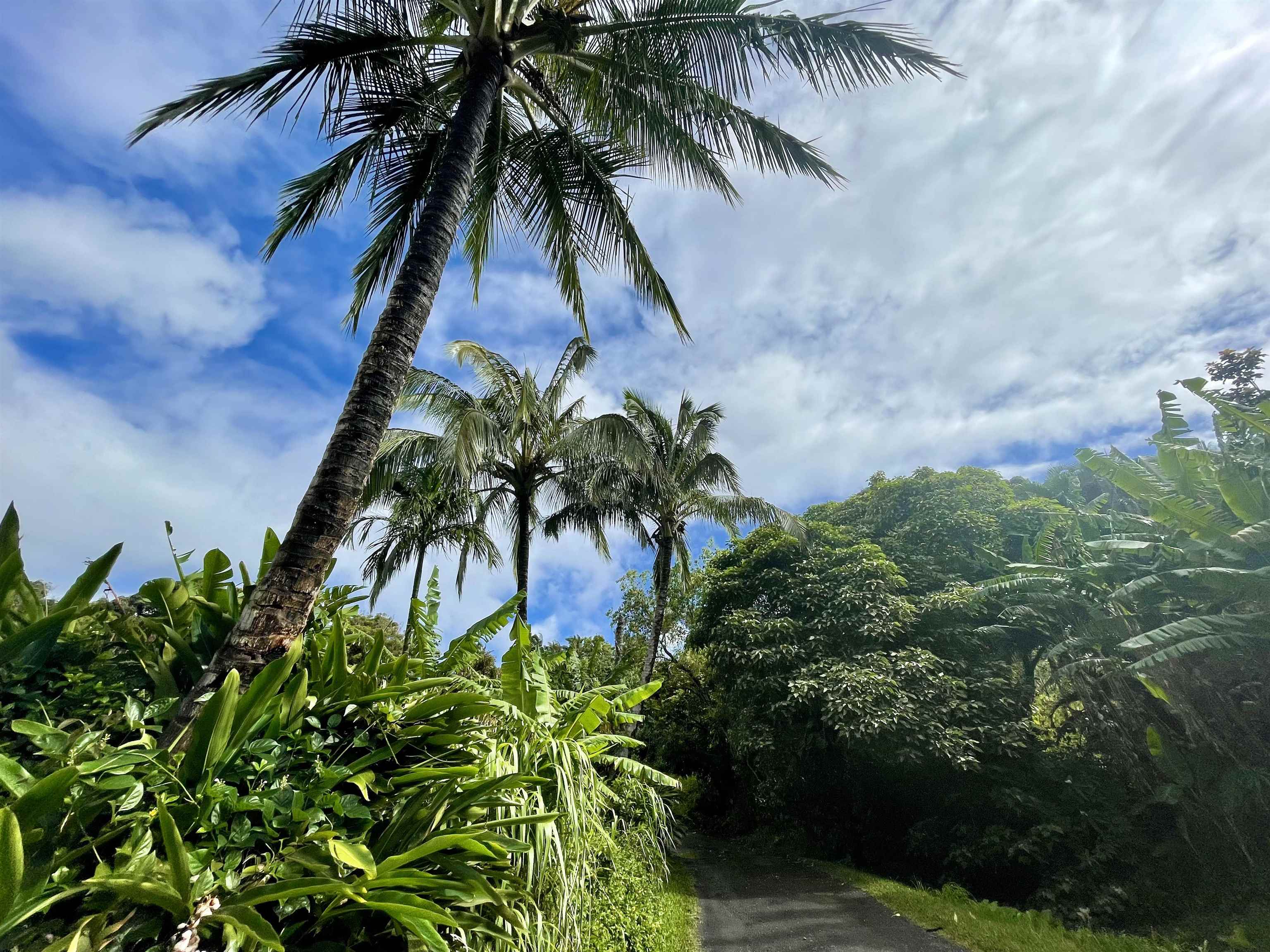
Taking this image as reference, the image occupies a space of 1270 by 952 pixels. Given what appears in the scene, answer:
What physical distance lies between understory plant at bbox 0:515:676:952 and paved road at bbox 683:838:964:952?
5538 mm

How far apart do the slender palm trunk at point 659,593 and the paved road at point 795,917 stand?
4207 millimetres

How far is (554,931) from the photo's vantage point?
252 centimetres

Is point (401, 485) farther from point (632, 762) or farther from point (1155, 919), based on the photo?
point (1155, 919)

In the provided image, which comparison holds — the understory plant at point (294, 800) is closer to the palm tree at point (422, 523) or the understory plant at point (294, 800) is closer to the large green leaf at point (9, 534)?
the large green leaf at point (9, 534)

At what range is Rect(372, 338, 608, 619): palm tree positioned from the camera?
10797mm

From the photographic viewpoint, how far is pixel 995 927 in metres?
6.62

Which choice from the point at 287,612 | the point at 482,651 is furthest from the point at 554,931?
the point at 287,612

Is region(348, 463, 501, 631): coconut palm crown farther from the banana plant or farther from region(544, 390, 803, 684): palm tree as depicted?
the banana plant

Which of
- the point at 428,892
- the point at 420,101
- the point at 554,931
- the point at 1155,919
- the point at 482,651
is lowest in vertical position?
the point at 1155,919

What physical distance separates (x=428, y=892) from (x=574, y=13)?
6.90 meters

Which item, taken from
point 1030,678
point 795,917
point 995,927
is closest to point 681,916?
point 795,917

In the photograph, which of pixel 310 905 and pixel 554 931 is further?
pixel 554 931

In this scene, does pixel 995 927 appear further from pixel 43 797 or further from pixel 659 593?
pixel 43 797

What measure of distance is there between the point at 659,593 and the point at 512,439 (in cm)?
564
